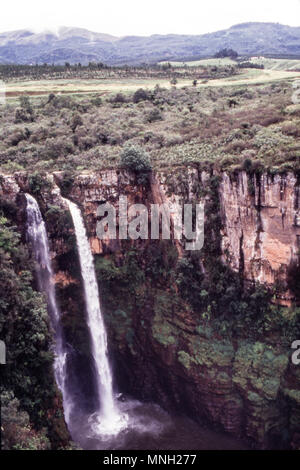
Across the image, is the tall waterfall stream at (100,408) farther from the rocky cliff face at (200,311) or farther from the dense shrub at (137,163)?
the dense shrub at (137,163)

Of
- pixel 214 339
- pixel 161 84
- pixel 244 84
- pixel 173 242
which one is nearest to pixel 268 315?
pixel 214 339

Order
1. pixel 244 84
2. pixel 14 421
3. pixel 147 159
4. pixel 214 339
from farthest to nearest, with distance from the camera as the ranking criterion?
pixel 244 84, pixel 147 159, pixel 214 339, pixel 14 421

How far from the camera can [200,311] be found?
24203 mm

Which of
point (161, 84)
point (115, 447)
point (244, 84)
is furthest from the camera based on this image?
point (161, 84)

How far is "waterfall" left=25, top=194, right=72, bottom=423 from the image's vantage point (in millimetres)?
23500

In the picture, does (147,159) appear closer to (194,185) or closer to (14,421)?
(194,185)

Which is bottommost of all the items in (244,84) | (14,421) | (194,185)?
(14,421)

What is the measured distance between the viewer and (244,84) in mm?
51281

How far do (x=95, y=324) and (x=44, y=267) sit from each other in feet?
16.3

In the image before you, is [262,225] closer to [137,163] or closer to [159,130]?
[137,163]

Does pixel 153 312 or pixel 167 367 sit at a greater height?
pixel 153 312

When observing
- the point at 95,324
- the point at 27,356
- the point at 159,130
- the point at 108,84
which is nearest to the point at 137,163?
the point at 159,130

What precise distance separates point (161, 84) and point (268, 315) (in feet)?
138

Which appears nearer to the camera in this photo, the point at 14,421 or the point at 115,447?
the point at 14,421
